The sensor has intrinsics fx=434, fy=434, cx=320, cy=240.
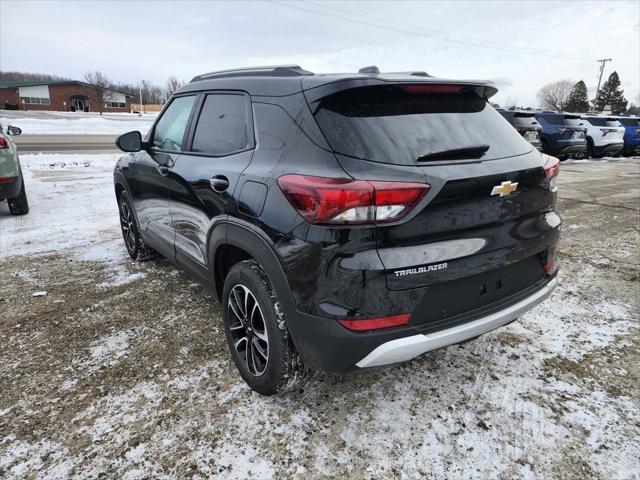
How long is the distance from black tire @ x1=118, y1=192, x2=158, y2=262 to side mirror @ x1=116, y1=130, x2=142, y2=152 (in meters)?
0.82

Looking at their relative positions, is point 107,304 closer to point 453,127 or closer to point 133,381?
Result: point 133,381

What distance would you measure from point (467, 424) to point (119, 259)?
391cm

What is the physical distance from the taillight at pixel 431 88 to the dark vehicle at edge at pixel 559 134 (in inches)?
527

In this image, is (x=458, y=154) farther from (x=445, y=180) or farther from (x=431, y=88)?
(x=431, y=88)

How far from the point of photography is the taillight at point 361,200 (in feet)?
5.91

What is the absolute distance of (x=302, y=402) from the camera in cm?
243

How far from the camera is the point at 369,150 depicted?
6.36 ft

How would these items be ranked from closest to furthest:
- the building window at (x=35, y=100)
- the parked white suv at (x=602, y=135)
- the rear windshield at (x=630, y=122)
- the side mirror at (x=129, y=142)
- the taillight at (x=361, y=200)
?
the taillight at (x=361, y=200) < the side mirror at (x=129, y=142) < the parked white suv at (x=602, y=135) < the rear windshield at (x=630, y=122) < the building window at (x=35, y=100)

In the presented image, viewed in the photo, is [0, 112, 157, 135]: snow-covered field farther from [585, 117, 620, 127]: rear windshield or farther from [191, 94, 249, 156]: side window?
[585, 117, 620, 127]: rear windshield

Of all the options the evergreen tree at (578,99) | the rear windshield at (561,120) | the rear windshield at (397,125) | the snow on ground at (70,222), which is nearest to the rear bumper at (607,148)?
the rear windshield at (561,120)

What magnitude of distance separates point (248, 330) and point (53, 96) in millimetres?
84910

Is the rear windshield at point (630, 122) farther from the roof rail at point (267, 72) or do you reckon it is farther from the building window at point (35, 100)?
the building window at point (35, 100)

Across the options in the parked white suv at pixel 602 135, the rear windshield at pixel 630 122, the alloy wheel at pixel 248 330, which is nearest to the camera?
the alloy wheel at pixel 248 330

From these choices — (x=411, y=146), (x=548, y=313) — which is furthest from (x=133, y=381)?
(x=548, y=313)
